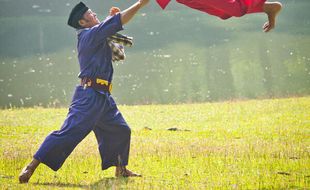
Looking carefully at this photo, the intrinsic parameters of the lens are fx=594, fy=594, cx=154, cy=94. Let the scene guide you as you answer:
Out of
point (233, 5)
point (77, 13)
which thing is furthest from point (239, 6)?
point (77, 13)

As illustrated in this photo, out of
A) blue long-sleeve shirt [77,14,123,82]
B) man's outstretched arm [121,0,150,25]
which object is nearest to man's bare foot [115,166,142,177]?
blue long-sleeve shirt [77,14,123,82]

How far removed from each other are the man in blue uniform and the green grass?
0.81ft

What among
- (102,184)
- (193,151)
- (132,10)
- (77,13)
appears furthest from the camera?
(193,151)

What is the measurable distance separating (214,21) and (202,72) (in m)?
20.8

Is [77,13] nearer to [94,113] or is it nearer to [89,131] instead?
[94,113]

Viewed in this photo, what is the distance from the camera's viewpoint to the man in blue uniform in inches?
218

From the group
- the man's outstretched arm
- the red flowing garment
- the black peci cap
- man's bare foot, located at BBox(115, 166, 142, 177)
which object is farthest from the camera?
man's bare foot, located at BBox(115, 166, 142, 177)

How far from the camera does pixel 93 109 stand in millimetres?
5660

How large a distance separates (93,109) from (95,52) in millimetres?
547

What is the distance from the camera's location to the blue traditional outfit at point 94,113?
5539 millimetres

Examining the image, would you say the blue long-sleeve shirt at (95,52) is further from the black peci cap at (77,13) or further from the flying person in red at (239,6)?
the flying person in red at (239,6)

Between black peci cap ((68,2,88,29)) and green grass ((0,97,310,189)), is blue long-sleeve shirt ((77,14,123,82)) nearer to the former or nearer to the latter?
black peci cap ((68,2,88,29))

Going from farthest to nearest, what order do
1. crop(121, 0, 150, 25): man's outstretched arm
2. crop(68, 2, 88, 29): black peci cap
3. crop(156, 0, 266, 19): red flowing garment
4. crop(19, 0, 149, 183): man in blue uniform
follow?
crop(68, 2, 88, 29): black peci cap < crop(156, 0, 266, 19): red flowing garment < crop(19, 0, 149, 183): man in blue uniform < crop(121, 0, 150, 25): man's outstretched arm

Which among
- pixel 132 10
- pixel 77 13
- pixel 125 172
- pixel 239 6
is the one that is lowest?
pixel 125 172
